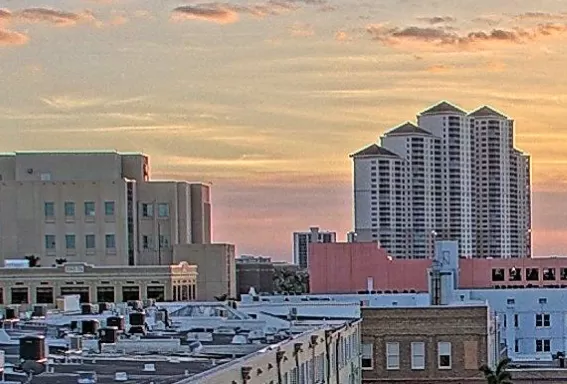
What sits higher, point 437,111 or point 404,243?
point 437,111

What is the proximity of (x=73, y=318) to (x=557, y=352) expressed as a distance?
40515 mm

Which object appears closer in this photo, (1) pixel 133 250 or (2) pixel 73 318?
(2) pixel 73 318

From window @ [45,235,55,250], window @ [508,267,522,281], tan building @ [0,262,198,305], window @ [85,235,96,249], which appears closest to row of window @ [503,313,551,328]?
window @ [508,267,522,281]

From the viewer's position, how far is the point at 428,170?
194000 mm

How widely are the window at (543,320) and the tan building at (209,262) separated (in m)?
27.1

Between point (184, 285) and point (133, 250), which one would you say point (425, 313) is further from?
point (133, 250)

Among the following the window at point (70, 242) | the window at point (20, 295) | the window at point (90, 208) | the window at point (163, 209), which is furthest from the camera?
the window at point (163, 209)

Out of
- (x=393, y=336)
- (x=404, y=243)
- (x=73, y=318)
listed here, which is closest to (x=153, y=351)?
(x=73, y=318)

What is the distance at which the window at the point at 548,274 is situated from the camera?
131538 mm

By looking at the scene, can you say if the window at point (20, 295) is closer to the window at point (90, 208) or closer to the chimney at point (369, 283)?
the window at point (90, 208)

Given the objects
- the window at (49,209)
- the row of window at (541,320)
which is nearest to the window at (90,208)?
the window at (49,209)

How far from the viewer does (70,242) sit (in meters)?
131

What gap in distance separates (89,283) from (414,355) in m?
41.2

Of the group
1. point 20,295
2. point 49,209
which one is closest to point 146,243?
point 49,209
